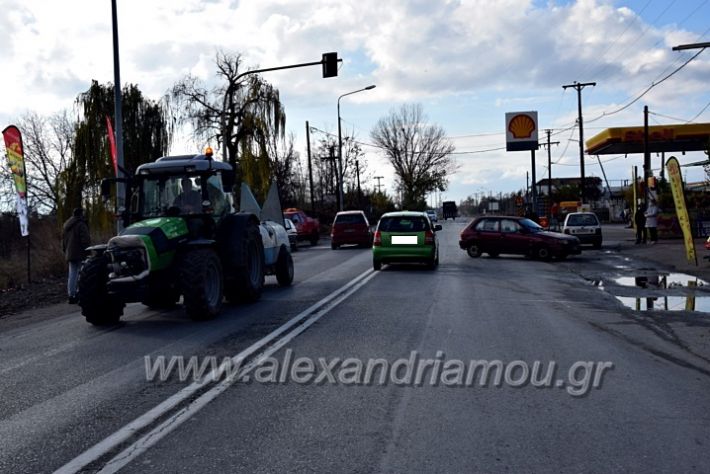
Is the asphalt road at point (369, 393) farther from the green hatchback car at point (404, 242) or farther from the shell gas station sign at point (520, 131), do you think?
the shell gas station sign at point (520, 131)

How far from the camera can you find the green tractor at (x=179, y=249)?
11.0 metres

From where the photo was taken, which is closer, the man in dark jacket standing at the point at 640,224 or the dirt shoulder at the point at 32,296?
the dirt shoulder at the point at 32,296

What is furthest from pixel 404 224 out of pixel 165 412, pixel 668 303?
pixel 165 412

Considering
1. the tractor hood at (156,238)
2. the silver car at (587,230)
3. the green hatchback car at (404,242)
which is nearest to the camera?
the tractor hood at (156,238)

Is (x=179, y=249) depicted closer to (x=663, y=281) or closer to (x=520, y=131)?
(x=663, y=281)

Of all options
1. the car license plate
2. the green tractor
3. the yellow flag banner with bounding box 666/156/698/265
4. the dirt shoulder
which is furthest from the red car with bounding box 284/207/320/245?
the green tractor

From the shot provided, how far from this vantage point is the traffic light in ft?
78.0

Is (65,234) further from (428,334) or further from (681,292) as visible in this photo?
(681,292)

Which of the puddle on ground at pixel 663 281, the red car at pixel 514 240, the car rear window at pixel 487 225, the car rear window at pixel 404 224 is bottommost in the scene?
the puddle on ground at pixel 663 281

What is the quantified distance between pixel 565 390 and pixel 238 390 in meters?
2.94

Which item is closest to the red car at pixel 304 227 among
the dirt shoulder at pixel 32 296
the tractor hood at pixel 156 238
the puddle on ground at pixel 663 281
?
the dirt shoulder at pixel 32 296

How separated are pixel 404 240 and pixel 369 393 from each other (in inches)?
543

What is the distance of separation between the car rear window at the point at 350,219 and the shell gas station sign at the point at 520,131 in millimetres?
22935

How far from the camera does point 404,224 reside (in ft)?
67.2
